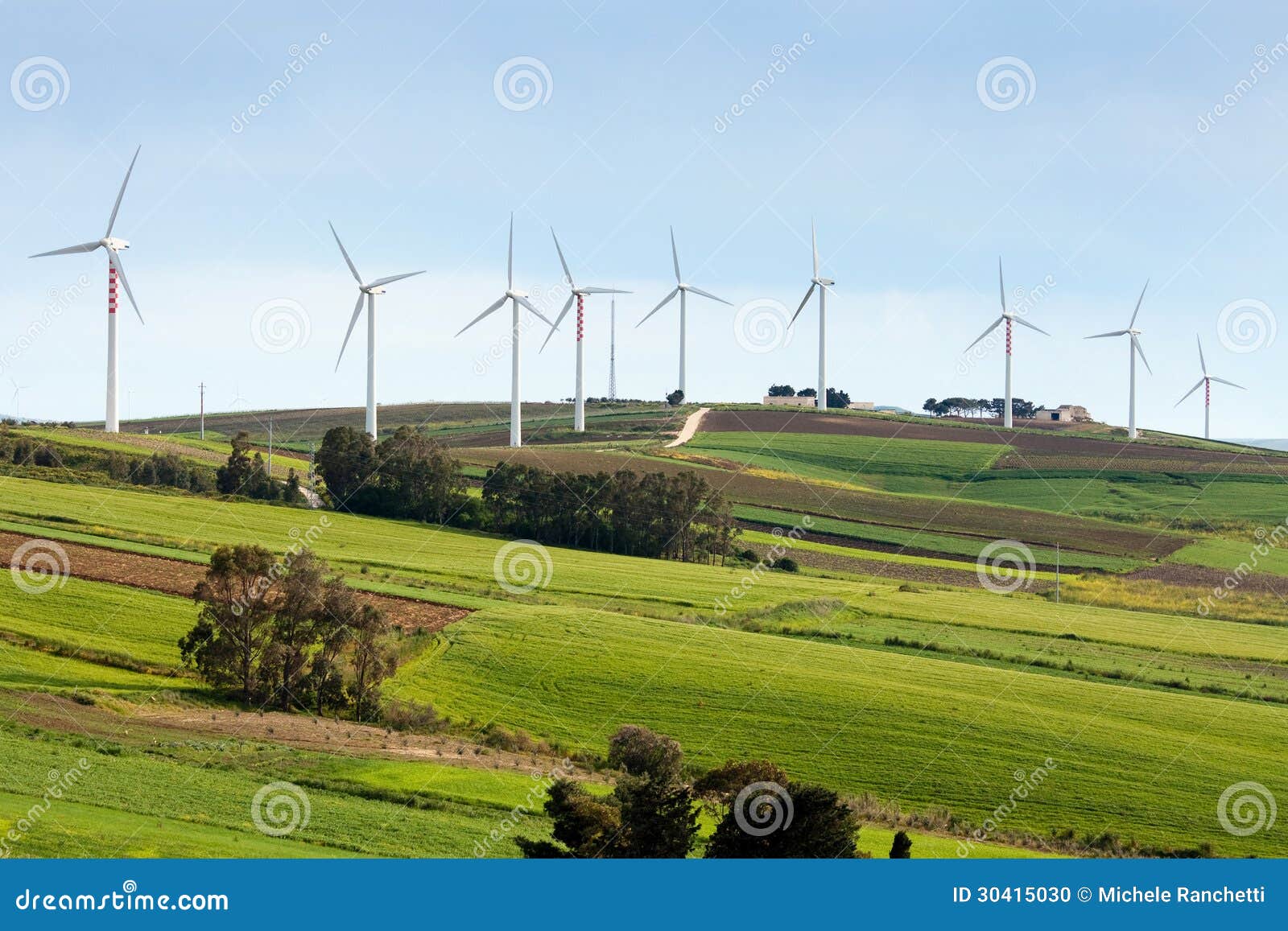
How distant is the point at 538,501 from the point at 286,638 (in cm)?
4590

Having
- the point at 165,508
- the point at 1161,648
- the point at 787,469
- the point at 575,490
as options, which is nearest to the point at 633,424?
the point at 787,469

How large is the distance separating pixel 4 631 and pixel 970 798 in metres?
36.9

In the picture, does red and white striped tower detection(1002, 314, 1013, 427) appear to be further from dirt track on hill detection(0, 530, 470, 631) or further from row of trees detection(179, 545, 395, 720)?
row of trees detection(179, 545, 395, 720)

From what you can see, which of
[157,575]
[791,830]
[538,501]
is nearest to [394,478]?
[538,501]

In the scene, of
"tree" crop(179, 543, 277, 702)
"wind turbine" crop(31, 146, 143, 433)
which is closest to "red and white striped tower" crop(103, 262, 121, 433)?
"wind turbine" crop(31, 146, 143, 433)

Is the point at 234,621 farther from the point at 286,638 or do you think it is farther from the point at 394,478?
the point at 394,478

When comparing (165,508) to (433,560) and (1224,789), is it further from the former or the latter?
(1224,789)

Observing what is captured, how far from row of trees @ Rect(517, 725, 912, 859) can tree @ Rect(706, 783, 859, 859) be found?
0.06ft

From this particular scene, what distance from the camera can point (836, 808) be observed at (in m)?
30.3

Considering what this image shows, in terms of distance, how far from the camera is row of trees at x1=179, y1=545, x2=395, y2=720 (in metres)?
47.5

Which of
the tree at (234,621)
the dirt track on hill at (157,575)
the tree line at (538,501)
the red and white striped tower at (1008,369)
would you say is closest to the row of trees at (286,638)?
the tree at (234,621)

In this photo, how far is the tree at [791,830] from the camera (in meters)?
29.4

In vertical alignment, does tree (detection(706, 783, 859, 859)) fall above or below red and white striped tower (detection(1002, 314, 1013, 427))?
below

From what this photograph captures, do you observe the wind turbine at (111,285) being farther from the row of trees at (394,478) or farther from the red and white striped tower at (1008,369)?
the red and white striped tower at (1008,369)
